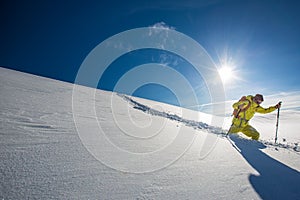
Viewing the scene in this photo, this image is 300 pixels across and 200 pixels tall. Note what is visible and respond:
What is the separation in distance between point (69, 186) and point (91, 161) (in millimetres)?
510

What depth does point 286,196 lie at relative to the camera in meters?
1.66

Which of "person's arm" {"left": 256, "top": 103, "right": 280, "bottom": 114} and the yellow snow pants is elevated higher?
"person's arm" {"left": 256, "top": 103, "right": 280, "bottom": 114}

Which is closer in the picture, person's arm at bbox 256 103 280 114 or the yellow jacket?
person's arm at bbox 256 103 280 114

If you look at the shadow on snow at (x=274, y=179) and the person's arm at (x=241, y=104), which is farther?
the person's arm at (x=241, y=104)

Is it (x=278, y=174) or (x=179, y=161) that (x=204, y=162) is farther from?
(x=278, y=174)

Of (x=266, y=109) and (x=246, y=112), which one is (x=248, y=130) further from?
(x=266, y=109)

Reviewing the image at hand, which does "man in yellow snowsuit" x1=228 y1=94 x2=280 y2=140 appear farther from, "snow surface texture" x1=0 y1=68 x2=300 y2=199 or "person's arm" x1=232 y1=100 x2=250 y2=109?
"snow surface texture" x1=0 y1=68 x2=300 y2=199

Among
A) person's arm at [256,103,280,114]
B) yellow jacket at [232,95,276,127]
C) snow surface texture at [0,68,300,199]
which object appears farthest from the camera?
yellow jacket at [232,95,276,127]

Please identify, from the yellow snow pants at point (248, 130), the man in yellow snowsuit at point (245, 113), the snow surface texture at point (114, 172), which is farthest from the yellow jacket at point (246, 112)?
the snow surface texture at point (114, 172)

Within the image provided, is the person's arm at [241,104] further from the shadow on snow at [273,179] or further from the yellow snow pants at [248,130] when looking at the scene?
the shadow on snow at [273,179]

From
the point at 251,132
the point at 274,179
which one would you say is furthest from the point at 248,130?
the point at 274,179

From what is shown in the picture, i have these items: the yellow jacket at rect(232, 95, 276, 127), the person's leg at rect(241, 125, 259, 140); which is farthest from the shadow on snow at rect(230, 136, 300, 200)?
the person's leg at rect(241, 125, 259, 140)

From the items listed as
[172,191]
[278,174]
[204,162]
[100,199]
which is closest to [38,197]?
[100,199]

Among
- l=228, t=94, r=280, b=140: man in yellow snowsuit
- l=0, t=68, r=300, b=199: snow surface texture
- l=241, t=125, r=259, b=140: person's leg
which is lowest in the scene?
l=0, t=68, r=300, b=199: snow surface texture
